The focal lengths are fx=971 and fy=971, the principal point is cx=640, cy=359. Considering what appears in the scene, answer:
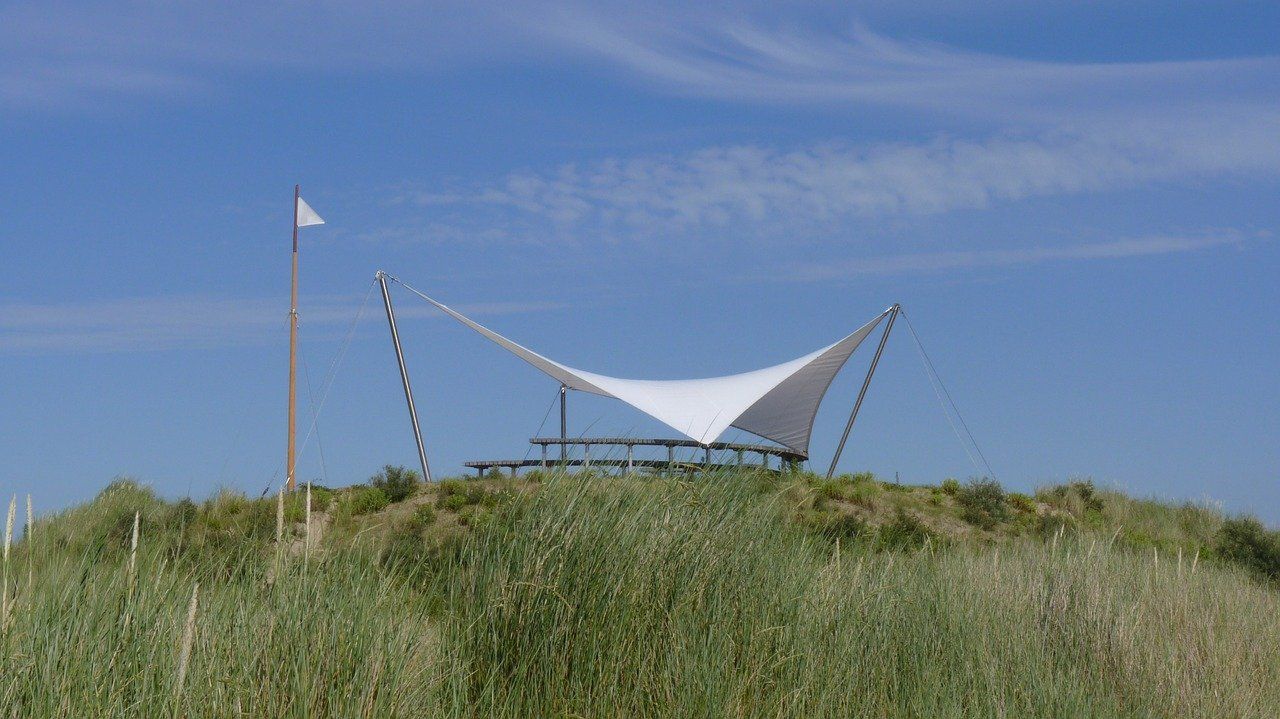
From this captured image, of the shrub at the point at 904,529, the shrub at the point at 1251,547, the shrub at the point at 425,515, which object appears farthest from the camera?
the shrub at the point at 1251,547

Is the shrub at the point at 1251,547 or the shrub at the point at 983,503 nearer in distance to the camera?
the shrub at the point at 1251,547

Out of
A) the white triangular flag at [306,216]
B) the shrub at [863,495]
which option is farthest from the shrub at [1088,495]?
the white triangular flag at [306,216]

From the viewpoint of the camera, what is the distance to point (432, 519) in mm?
14117

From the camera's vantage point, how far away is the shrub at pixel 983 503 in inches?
634

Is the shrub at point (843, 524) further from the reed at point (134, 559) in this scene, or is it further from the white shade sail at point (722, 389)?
the reed at point (134, 559)

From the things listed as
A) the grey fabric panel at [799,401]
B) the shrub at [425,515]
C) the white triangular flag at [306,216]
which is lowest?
the shrub at [425,515]

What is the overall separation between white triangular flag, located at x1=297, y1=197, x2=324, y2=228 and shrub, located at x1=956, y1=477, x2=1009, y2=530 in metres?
12.5

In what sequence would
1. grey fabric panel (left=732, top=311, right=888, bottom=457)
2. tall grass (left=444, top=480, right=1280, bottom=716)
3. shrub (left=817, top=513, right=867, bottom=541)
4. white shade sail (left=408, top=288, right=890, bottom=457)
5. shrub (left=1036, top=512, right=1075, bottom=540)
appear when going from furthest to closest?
grey fabric panel (left=732, top=311, right=888, bottom=457)
white shade sail (left=408, top=288, right=890, bottom=457)
shrub (left=1036, top=512, right=1075, bottom=540)
shrub (left=817, top=513, right=867, bottom=541)
tall grass (left=444, top=480, right=1280, bottom=716)

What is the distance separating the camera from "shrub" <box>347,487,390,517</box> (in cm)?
1460

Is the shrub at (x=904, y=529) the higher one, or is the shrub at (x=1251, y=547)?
the shrub at (x=904, y=529)

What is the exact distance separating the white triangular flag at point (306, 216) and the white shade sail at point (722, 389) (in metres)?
2.20

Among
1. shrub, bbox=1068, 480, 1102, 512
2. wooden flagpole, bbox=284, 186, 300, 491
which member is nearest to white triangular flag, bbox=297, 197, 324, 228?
wooden flagpole, bbox=284, 186, 300, 491

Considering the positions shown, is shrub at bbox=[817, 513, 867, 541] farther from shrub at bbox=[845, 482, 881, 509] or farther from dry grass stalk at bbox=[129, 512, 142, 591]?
dry grass stalk at bbox=[129, 512, 142, 591]

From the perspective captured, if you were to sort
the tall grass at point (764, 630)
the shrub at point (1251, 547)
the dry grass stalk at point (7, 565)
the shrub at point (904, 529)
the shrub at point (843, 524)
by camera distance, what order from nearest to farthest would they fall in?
the dry grass stalk at point (7, 565) → the tall grass at point (764, 630) → the shrub at point (843, 524) → the shrub at point (904, 529) → the shrub at point (1251, 547)
